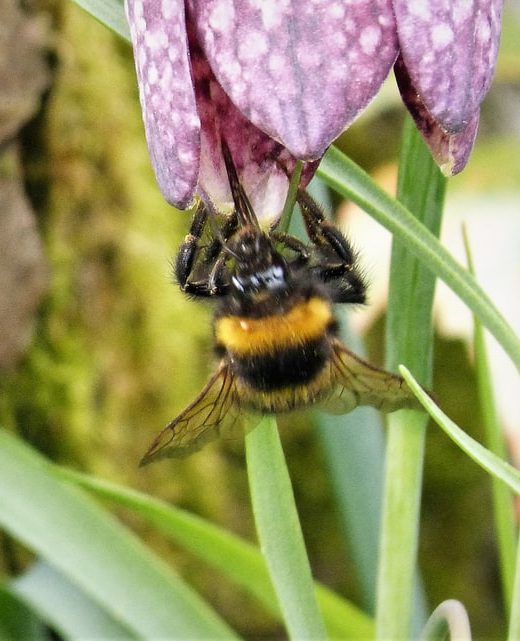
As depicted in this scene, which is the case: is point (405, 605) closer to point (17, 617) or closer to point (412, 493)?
point (412, 493)

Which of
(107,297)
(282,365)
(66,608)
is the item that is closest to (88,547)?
(66,608)

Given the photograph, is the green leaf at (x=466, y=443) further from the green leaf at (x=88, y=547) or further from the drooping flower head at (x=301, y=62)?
the green leaf at (x=88, y=547)

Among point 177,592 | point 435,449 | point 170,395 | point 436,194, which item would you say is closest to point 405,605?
point 177,592

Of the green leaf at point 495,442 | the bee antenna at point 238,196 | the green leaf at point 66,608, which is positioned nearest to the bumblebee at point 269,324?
the bee antenna at point 238,196

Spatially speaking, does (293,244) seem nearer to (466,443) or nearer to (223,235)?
(223,235)

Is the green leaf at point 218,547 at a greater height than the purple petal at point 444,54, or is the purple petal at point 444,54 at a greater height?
the purple petal at point 444,54
